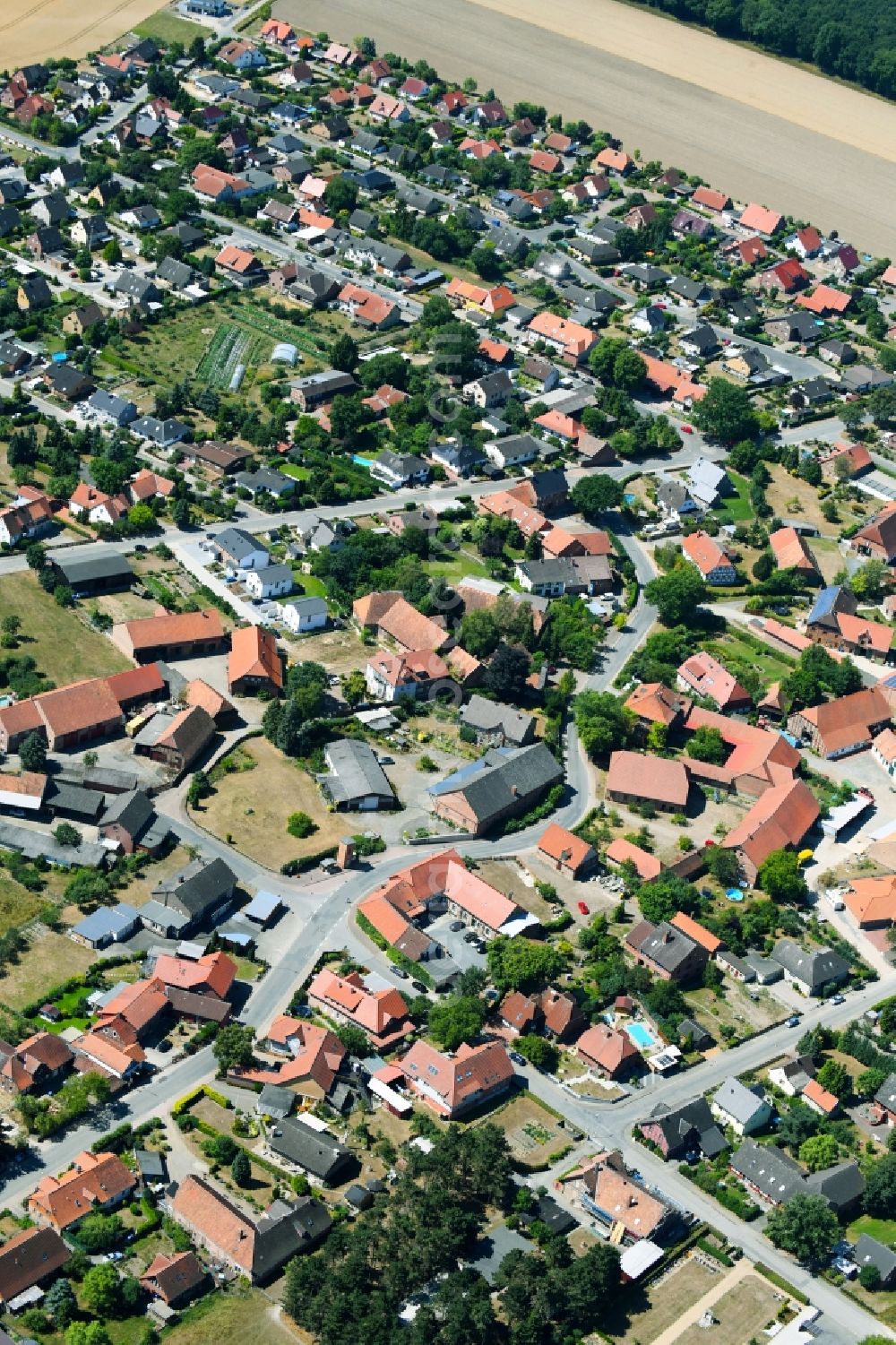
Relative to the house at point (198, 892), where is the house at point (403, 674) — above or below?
above

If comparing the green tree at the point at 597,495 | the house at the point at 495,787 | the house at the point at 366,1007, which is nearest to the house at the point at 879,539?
the green tree at the point at 597,495

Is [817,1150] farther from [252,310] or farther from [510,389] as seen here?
[252,310]

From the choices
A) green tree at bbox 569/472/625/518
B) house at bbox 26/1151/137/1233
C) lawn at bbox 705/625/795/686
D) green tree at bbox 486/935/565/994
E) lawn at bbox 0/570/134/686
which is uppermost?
green tree at bbox 569/472/625/518

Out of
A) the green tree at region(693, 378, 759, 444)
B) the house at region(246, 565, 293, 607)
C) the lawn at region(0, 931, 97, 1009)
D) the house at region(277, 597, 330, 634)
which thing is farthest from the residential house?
the green tree at region(693, 378, 759, 444)

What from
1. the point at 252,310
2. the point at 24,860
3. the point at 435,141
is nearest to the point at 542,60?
the point at 435,141

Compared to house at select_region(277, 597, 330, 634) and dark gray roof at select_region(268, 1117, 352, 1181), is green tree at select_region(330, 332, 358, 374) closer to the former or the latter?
house at select_region(277, 597, 330, 634)

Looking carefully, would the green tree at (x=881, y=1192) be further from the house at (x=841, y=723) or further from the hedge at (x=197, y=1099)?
the house at (x=841, y=723)
